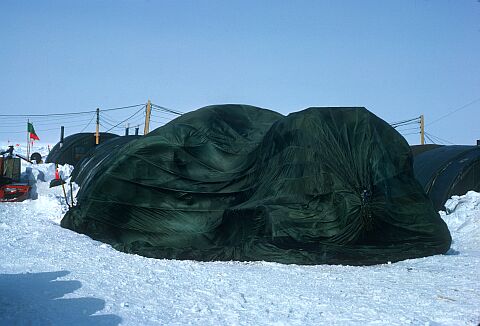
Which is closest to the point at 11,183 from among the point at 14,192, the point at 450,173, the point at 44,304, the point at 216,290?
the point at 14,192

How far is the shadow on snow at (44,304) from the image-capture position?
202 inches

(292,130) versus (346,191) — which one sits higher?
(292,130)

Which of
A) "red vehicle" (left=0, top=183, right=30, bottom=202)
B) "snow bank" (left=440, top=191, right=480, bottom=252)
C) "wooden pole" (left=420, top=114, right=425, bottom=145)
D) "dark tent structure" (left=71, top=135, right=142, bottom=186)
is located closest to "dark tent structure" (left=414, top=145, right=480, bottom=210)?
"snow bank" (left=440, top=191, right=480, bottom=252)

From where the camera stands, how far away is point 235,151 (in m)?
10.7

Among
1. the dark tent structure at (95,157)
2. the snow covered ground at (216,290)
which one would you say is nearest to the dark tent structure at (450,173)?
the snow covered ground at (216,290)

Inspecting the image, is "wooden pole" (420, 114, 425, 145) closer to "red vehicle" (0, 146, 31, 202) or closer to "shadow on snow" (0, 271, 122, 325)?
"red vehicle" (0, 146, 31, 202)

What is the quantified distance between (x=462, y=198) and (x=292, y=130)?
659cm

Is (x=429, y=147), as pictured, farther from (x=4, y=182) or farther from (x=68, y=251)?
(x=68, y=251)

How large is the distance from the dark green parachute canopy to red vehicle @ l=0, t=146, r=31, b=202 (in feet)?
20.9

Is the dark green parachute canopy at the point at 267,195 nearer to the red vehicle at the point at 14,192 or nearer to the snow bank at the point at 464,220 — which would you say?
the snow bank at the point at 464,220

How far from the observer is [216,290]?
6551 mm

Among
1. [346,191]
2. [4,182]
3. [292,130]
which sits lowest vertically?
[4,182]

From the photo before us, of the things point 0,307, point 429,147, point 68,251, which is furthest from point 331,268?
point 429,147

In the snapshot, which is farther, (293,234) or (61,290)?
(293,234)
